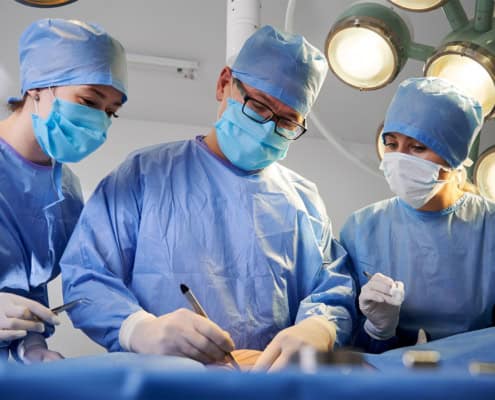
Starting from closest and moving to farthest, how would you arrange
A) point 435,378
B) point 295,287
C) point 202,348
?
point 435,378 < point 202,348 < point 295,287

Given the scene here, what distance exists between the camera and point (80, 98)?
1.72 metres

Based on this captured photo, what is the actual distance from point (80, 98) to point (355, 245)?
940mm

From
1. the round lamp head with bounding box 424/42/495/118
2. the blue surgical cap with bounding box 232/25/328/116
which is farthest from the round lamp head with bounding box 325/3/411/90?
the blue surgical cap with bounding box 232/25/328/116

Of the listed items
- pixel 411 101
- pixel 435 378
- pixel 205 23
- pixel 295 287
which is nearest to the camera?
pixel 435 378

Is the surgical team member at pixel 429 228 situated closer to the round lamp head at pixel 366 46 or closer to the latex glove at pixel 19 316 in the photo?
the round lamp head at pixel 366 46

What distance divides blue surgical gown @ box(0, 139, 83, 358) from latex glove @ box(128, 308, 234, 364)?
566mm

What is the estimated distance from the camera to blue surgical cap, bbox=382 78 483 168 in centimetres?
186

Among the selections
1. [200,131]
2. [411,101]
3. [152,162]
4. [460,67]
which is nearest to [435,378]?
[152,162]

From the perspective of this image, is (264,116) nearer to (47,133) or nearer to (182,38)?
(47,133)

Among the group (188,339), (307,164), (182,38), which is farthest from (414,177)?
(307,164)

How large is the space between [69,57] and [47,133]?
0.23m

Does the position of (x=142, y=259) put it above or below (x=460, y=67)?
below

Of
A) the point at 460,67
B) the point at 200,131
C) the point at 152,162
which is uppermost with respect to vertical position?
the point at 460,67

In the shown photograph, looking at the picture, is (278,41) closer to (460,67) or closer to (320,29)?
(460,67)
